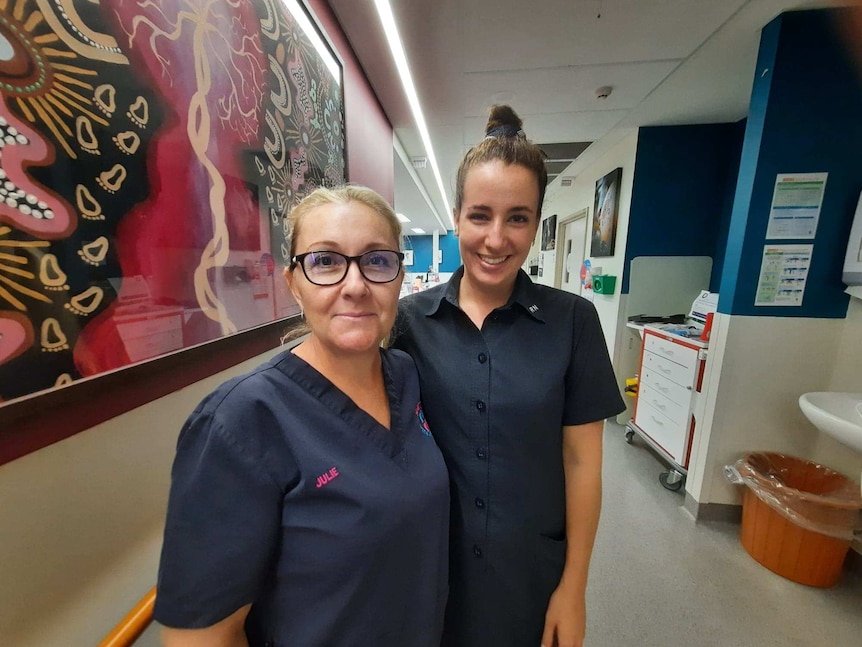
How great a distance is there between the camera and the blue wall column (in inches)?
70.2

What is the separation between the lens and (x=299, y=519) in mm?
543

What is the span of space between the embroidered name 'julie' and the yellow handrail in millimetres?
332

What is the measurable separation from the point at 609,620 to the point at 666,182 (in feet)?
11.1

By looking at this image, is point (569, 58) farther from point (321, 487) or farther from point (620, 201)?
point (321, 487)

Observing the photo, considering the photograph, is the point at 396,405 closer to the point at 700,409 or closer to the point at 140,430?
the point at 140,430

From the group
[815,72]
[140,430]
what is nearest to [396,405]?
[140,430]

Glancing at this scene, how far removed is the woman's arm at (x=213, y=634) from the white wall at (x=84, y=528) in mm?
197

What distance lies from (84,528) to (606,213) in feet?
14.2

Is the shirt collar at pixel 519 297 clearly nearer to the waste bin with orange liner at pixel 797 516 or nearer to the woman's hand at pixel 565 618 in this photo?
the woman's hand at pixel 565 618

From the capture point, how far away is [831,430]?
4.80 feet

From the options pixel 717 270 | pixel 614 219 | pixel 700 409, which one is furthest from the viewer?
pixel 614 219

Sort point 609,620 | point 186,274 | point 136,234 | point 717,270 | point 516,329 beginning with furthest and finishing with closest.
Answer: point 717,270
point 609,620
point 516,329
point 186,274
point 136,234

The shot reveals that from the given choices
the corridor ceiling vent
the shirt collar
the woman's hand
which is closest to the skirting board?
the woman's hand

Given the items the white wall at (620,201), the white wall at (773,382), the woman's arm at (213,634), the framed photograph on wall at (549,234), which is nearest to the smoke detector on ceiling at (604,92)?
the white wall at (620,201)
